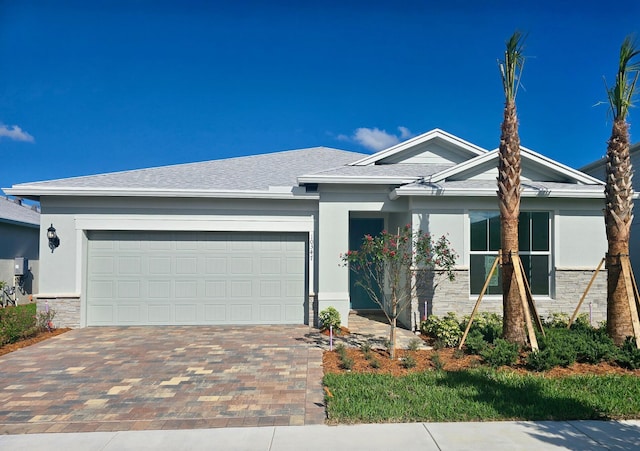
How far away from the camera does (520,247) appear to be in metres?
10.1

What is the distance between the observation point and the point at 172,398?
18.5 feet

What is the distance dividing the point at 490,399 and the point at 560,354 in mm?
2353

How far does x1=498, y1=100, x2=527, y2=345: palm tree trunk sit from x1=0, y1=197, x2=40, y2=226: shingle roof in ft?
57.0

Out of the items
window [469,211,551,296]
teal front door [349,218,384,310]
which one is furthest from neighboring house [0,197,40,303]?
window [469,211,551,296]

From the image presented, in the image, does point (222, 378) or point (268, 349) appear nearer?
point (222, 378)

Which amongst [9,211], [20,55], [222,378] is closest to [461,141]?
[222,378]

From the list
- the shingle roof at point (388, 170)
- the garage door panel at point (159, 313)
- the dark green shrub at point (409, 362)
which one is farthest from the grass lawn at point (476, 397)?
the garage door panel at point (159, 313)

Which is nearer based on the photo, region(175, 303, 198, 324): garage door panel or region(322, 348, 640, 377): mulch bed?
region(322, 348, 640, 377): mulch bed

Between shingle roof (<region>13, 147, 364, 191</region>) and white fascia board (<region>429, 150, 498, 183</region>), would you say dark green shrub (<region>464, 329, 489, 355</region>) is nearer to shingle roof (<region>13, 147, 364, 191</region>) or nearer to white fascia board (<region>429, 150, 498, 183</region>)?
white fascia board (<region>429, 150, 498, 183</region>)

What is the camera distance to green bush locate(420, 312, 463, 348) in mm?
8383

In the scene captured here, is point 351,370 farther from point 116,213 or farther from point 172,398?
point 116,213

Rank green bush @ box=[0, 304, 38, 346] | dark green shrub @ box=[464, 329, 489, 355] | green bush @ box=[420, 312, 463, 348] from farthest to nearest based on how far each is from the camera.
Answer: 1. green bush @ box=[0, 304, 38, 346]
2. green bush @ box=[420, 312, 463, 348]
3. dark green shrub @ box=[464, 329, 489, 355]

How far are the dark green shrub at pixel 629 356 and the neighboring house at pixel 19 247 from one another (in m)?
19.0

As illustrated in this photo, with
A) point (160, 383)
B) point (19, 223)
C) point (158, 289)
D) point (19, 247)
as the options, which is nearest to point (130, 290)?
point (158, 289)
